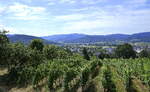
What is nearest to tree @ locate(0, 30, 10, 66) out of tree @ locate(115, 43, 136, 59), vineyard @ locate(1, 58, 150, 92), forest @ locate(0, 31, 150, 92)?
forest @ locate(0, 31, 150, 92)

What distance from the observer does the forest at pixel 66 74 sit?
25.9 metres

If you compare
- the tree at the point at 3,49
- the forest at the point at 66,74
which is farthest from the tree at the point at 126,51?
the tree at the point at 3,49

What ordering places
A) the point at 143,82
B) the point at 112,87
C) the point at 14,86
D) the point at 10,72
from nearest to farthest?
the point at 112,87 → the point at 143,82 → the point at 14,86 → the point at 10,72

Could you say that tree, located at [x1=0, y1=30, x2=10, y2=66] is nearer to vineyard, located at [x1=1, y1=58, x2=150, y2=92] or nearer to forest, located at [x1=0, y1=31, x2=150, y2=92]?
forest, located at [x1=0, y1=31, x2=150, y2=92]

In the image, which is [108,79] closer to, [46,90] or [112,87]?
[112,87]

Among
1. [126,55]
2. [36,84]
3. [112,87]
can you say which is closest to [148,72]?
[112,87]

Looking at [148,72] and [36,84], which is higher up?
[148,72]

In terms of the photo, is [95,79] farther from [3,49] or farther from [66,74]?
[3,49]

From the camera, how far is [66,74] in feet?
90.3

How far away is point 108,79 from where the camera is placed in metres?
23.9

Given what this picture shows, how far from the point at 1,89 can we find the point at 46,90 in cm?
937

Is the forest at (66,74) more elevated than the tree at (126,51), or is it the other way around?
the forest at (66,74)

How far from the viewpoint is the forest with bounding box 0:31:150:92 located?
85.1 feet

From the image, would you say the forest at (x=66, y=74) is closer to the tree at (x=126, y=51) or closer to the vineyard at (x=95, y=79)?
the vineyard at (x=95, y=79)
